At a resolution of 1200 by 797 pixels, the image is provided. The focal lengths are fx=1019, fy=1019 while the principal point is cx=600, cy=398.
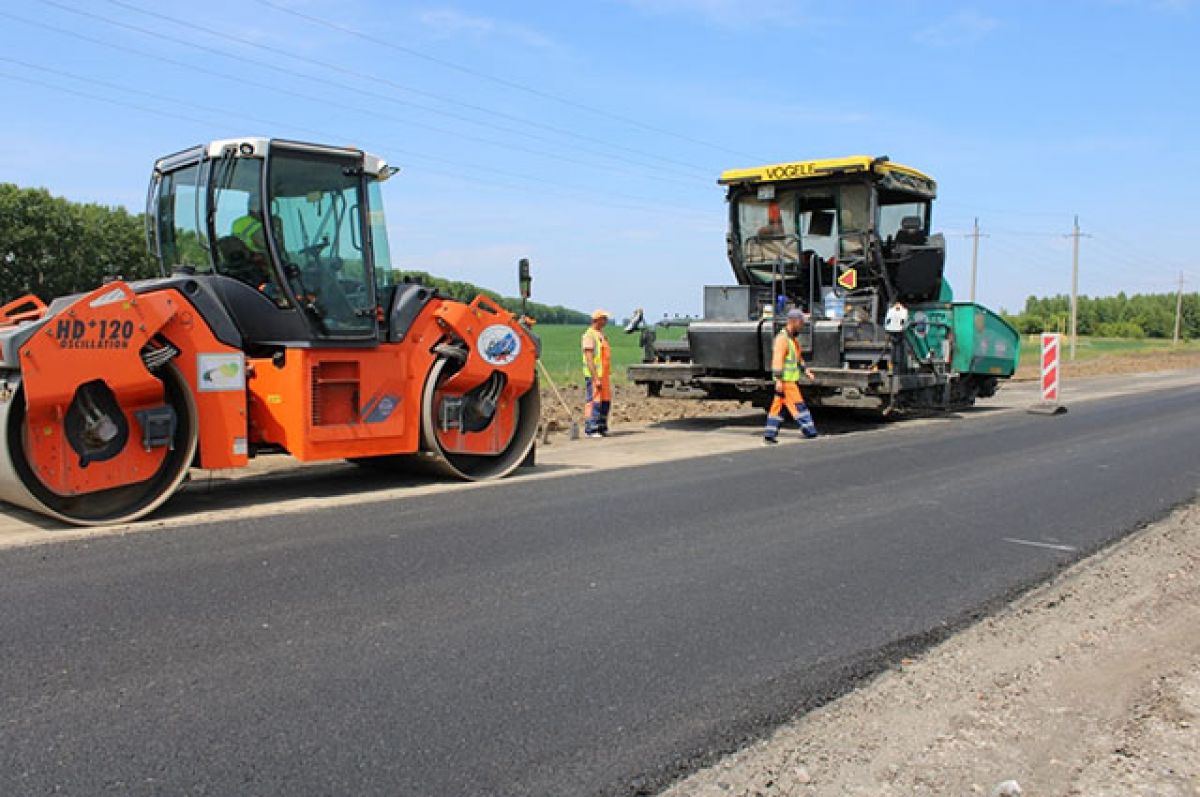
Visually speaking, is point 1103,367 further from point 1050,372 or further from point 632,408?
point 632,408

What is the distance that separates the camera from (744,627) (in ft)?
→ 15.2

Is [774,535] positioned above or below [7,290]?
below

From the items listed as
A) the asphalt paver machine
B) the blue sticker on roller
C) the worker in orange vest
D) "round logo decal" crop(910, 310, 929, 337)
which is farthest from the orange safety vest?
"round logo decal" crop(910, 310, 929, 337)

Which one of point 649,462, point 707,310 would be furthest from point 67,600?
point 707,310

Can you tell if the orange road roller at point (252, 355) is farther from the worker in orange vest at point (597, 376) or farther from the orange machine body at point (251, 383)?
the worker in orange vest at point (597, 376)

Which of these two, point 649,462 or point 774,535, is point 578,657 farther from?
point 649,462

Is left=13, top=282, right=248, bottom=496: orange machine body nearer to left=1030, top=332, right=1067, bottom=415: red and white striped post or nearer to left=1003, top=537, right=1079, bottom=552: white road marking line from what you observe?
left=1003, top=537, right=1079, bottom=552: white road marking line

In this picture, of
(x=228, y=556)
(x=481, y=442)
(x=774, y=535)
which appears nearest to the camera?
(x=228, y=556)

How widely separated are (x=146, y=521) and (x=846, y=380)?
858cm

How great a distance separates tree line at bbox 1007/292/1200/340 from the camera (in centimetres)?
11650

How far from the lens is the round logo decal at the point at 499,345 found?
892 cm

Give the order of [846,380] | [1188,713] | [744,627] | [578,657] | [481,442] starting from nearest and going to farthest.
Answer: [1188,713] → [578,657] → [744,627] → [481,442] → [846,380]

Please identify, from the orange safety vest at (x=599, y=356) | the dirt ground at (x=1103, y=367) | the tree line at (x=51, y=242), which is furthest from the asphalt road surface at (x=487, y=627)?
the tree line at (x=51, y=242)

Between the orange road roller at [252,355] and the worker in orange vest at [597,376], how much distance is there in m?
3.07
